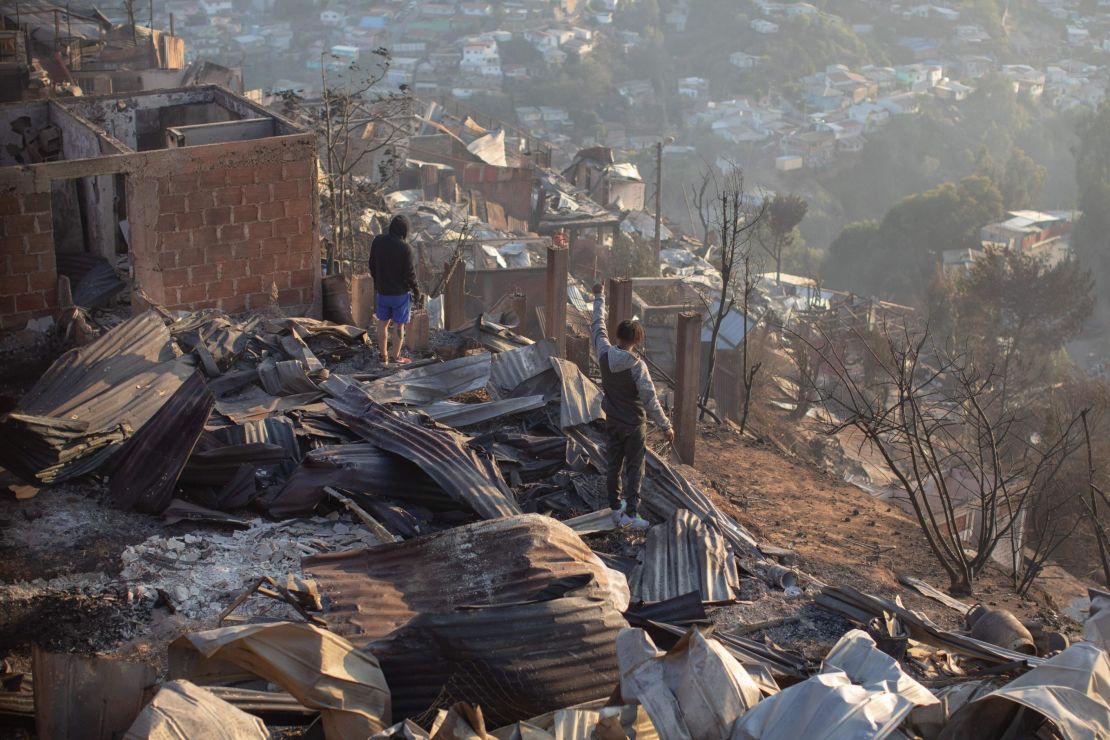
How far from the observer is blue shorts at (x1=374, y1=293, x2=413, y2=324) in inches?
319

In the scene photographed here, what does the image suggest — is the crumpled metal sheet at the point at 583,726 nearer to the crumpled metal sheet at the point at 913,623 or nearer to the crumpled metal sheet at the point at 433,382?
the crumpled metal sheet at the point at 913,623

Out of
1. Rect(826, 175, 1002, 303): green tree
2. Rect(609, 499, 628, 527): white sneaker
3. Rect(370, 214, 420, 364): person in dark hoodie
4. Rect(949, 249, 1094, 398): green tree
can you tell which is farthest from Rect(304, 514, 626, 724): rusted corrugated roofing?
Rect(826, 175, 1002, 303): green tree

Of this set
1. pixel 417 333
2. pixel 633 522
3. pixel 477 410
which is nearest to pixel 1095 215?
pixel 417 333

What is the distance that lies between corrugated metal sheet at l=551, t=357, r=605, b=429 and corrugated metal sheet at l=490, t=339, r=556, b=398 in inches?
4.9

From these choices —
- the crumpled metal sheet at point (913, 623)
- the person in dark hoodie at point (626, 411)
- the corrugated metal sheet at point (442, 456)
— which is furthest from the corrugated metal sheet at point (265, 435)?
the crumpled metal sheet at point (913, 623)

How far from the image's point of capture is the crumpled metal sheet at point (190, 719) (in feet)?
10.7

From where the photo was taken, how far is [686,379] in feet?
25.4

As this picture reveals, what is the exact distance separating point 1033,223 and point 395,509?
1533 inches

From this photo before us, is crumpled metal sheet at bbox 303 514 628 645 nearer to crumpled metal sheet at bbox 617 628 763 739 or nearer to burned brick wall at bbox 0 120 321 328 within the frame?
crumpled metal sheet at bbox 617 628 763 739

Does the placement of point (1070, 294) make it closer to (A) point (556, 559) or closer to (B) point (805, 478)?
(B) point (805, 478)

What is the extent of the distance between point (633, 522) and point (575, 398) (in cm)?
124

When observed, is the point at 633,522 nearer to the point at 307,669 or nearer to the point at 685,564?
the point at 685,564

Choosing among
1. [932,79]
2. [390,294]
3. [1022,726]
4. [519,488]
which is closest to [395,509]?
[519,488]

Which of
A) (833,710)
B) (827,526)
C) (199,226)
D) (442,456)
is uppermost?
(199,226)
